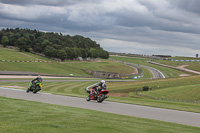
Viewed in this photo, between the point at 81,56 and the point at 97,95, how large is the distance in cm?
15050

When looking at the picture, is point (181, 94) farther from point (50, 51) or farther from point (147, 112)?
point (50, 51)

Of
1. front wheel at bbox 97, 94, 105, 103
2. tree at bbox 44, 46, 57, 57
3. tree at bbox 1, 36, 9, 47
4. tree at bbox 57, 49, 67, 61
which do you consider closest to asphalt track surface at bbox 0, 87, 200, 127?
front wheel at bbox 97, 94, 105, 103

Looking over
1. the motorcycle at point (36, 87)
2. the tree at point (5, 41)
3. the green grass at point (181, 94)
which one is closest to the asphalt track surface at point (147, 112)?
the motorcycle at point (36, 87)

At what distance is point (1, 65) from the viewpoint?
94250 mm

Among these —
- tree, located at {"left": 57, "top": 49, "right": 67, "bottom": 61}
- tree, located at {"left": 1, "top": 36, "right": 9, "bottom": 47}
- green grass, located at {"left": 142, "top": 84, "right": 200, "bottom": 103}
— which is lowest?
green grass, located at {"left": 142, "top": 84, "right": 200, "bottom": 103}

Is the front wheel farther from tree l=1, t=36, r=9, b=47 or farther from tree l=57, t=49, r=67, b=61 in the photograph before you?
tree l=1, t=36, r=9, b=47

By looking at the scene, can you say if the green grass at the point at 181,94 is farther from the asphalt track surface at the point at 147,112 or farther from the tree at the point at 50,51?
the tree at the point at 50,51

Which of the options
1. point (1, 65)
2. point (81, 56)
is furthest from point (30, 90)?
point (81, 56)

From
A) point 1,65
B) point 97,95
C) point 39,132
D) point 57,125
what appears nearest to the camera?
A: point 39,132

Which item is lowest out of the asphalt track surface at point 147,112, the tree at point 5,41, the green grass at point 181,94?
the green grass at point 181,94

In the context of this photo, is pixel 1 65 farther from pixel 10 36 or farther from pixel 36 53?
pixel 10 36

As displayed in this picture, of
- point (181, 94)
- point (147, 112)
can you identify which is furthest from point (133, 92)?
point (147, 112)

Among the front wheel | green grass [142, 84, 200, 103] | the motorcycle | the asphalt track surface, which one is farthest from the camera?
green grass [142, 84, 200, 103]

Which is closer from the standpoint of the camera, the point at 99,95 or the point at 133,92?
the point at 99,95
